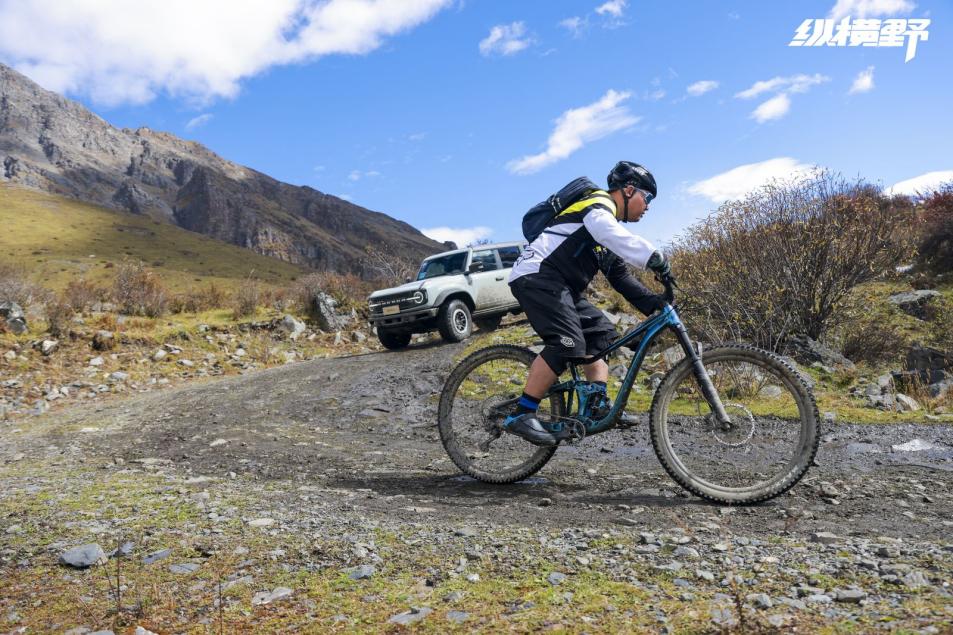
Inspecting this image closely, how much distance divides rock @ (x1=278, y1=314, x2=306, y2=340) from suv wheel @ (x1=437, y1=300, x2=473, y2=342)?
16.2ft

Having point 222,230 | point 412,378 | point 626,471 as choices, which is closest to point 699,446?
point 626,471

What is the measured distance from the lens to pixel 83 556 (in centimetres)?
294

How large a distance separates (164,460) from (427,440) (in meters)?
2.46

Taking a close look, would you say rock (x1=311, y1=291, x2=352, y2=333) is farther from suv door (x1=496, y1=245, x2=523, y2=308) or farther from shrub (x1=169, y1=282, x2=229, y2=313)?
suv door (x1=496, y1=245, x2=523, y2=308)

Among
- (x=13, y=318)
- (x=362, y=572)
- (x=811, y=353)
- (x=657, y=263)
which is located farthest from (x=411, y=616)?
(x=13, y=318)

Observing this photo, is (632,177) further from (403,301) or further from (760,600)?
(403,301)

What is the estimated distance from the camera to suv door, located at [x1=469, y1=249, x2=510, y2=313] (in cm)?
1355

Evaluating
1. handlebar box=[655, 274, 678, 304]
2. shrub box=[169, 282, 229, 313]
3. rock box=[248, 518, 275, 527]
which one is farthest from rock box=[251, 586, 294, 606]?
shrub box=[169, 282, 229, 313]

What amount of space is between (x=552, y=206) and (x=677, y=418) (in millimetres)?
1654

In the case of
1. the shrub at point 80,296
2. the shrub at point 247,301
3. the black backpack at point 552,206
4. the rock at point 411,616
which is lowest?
the rock at point 411,616

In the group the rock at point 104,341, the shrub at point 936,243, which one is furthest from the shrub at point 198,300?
the shrub at point 936,243

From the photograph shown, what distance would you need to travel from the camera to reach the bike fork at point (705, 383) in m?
3.92

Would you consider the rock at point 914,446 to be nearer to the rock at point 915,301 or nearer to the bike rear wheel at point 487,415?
the bike rear wheel at point 487,415

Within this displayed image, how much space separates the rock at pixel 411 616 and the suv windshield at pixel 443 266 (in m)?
Answer: 11.5
